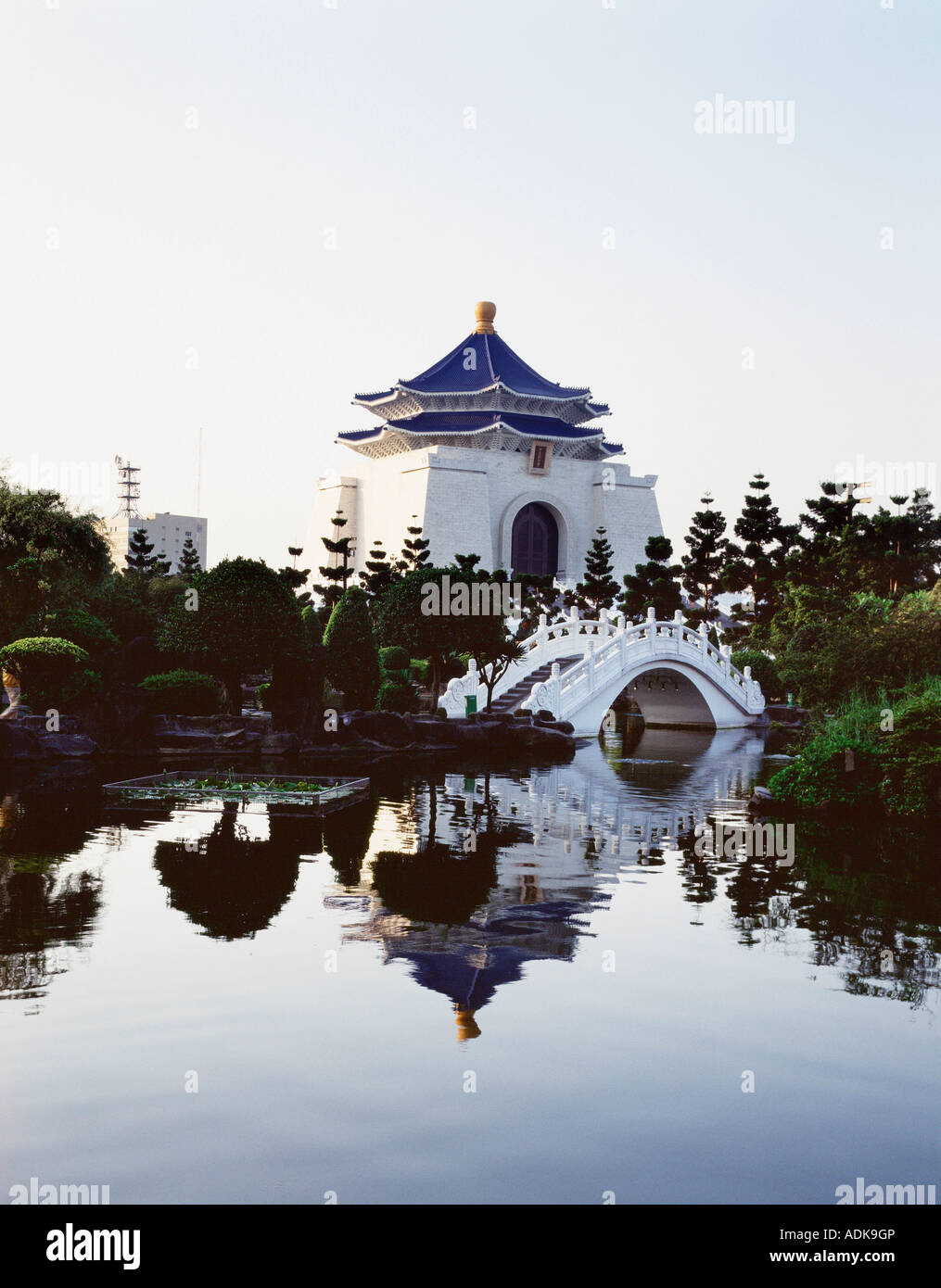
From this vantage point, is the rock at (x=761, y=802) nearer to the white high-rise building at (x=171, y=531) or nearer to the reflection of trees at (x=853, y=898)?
the reflection of trees at (x=853, y=898)

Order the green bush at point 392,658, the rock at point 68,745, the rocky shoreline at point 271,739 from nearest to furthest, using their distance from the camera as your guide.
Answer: the rock at point 68,745
the rocky shoreline at point 271,739
the green bush at point 392,658

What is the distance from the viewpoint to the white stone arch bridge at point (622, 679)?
35656mm

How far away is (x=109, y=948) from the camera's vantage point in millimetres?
10297

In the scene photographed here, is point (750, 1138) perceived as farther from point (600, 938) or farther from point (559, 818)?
point (559, 818)

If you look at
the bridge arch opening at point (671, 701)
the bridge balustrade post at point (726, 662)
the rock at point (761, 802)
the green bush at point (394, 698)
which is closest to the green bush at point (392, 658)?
the green bush at point (394, 698)

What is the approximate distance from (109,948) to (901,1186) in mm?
6724

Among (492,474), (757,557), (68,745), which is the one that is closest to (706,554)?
(757,557)

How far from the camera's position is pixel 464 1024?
8.52 m

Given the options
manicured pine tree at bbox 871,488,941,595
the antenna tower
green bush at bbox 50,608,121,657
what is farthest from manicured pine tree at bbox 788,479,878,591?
the antenna tower

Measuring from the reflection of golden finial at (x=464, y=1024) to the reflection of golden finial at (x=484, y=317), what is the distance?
66.9 metres

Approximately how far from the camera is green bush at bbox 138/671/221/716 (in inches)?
1137

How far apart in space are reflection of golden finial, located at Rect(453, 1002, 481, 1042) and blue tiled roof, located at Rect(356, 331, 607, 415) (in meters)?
59.2

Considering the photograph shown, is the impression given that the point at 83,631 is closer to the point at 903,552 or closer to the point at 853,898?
the point at 853,898

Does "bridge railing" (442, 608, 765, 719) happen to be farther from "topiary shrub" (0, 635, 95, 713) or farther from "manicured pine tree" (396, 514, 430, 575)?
"manicured pine tree" (396, 514, 430, 575)
